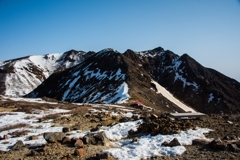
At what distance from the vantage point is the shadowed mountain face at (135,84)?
78.9 meters

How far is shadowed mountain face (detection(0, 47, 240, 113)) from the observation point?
259 feet

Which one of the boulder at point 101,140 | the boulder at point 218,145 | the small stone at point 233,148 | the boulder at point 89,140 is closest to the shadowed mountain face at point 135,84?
the boulder at point 101,140

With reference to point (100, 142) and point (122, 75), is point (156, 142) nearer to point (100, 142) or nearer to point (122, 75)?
point (100, 142)

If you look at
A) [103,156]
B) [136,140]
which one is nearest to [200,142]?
[136,140]

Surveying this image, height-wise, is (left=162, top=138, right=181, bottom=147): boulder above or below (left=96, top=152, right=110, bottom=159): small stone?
above

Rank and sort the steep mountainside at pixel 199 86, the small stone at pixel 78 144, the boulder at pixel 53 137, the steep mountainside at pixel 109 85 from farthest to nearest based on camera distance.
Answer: the steep mountainside at pixel 199 86
the steep mountainside at pixel 109 85
the boulder at pixel 53 137
the small stone at pixel 78 144

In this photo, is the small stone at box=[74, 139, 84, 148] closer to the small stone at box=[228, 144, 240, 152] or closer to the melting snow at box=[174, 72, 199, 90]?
the small stone at box=[228, 144, 240, 152]

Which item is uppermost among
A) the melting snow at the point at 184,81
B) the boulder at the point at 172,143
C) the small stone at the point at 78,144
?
the melting snow at the point at 184,81

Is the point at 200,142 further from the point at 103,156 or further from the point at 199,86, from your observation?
the point at 199,86

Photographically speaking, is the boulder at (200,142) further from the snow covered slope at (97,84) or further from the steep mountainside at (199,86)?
the steep mountainside at (199,86)

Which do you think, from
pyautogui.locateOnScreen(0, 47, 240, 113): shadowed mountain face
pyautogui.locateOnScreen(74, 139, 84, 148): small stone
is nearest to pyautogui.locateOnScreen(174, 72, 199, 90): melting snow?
pyautogui.locateOnScreen(0, 47, 240, 113): shadowed mountain face

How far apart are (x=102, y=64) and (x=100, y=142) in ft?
358

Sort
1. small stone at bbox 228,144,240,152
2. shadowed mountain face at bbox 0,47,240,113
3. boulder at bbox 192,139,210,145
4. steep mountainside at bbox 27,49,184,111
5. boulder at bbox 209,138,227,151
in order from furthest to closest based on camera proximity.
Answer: shadowed mountain face at bbox 0,47,240,113 → steep mountainside at bbox 27,49,184,111 → boulder at bbox 192,139,210,145 → boulder at bbox 209,138,227,151 → small stone at bbox 228,144,240,152

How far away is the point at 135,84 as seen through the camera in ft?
281
